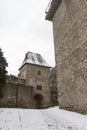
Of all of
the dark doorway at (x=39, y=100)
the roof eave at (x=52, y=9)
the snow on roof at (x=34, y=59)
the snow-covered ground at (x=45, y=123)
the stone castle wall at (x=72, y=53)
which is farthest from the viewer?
the snow on roof at (x=34, y=59)

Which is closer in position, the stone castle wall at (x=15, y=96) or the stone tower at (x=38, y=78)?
the stone castle wall at (x=15, y=96)

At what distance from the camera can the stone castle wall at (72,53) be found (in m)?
8.08

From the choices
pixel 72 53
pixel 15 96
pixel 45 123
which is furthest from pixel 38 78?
pixel 45 123

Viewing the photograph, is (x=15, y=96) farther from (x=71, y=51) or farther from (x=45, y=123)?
(x=45, y=123)

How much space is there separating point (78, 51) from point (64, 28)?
284 cm

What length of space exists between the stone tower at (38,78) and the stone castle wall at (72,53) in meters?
13.5

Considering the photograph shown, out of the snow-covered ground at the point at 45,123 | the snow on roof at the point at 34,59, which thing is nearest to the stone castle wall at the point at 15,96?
the snow on roof at the point at 34,59

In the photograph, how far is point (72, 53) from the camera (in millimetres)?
9281

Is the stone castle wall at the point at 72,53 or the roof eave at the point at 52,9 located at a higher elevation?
the roof eave at the point at 52,9

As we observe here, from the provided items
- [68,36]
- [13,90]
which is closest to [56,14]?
[68,36]

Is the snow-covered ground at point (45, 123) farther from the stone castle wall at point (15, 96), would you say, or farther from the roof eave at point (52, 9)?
the stone castle wall at point (15, 96)

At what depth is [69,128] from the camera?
4996 mm

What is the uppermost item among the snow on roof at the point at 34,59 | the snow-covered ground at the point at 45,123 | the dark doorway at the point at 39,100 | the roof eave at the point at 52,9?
the roof eave at the point at 52,9

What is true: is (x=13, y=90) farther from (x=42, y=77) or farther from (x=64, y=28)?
(x=64, y=28)
